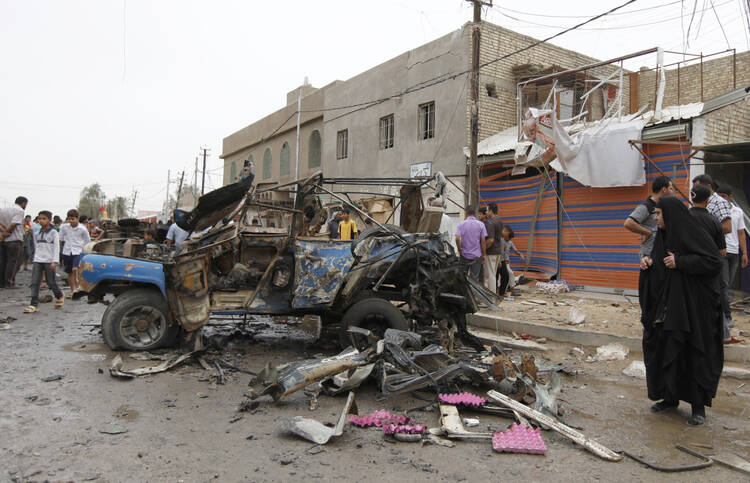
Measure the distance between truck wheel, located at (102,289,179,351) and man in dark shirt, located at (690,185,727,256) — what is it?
5.37 m

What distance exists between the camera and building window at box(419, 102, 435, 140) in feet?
50.9

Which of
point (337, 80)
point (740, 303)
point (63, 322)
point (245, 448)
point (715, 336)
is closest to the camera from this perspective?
point (245, 448)

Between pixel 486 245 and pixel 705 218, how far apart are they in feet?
16.8

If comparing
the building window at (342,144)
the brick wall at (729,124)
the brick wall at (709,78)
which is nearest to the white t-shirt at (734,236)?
the brick wall at (729,124)

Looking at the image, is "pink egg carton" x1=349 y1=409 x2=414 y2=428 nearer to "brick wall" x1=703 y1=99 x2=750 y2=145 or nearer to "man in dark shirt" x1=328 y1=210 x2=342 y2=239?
"man in dark shirt" x1=328 y1=210 x2=342 y2=239

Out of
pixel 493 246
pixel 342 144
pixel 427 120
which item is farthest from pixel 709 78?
pixel 342 144

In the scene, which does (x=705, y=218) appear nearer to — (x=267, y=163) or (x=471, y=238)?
(x=471, y=238)

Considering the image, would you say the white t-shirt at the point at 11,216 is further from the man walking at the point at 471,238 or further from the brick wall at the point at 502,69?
the brick wall at the point at 502,69

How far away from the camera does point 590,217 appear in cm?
1059

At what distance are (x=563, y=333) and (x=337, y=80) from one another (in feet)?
57.1

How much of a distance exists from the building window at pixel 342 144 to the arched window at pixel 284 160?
5189mm

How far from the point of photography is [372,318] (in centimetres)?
552

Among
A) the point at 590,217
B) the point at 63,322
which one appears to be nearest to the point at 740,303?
the point at 590,217

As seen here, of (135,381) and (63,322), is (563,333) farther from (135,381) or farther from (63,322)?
(63,322)
